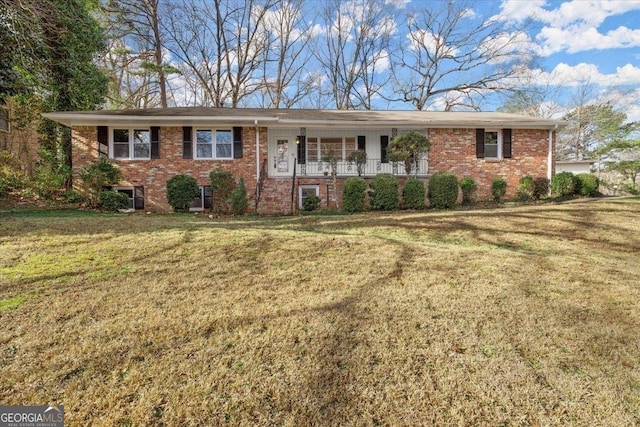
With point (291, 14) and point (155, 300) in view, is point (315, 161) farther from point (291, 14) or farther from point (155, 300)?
point (291, 14)

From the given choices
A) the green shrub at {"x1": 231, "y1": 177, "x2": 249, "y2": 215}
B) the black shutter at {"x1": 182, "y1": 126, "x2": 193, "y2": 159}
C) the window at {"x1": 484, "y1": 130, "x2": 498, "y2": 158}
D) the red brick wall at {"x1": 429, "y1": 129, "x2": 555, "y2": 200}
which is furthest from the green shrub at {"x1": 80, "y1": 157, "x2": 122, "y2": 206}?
the window at {"x1": 484, "y1": 130, "x2": 498, "y2": 158}

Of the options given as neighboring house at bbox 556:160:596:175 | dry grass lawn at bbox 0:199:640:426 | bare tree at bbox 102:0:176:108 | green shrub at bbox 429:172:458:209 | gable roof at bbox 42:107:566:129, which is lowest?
dry grass lawn at bbox 0:199:640:426

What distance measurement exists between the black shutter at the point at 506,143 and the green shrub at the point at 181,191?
11753 mm

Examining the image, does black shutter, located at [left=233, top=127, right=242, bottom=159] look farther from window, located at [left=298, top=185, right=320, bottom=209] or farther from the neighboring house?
the neighboring house

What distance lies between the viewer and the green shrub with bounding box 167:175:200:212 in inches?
412

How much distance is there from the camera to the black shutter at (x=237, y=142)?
1193cm

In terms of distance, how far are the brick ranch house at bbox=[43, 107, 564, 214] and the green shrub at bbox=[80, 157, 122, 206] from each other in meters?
0.81

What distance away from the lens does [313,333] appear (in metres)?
2.86

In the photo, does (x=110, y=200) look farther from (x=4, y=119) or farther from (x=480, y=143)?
(x=480, y=143)

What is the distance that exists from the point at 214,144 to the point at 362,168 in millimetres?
5674

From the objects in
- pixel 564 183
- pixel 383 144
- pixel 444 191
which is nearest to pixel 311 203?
pixel 444 191

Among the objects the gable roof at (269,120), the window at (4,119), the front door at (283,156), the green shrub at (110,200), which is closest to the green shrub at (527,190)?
the gable roof at (269,120)

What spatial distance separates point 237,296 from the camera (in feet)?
11.5

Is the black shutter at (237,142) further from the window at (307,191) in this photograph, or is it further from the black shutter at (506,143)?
the black shutter at (506,143)
